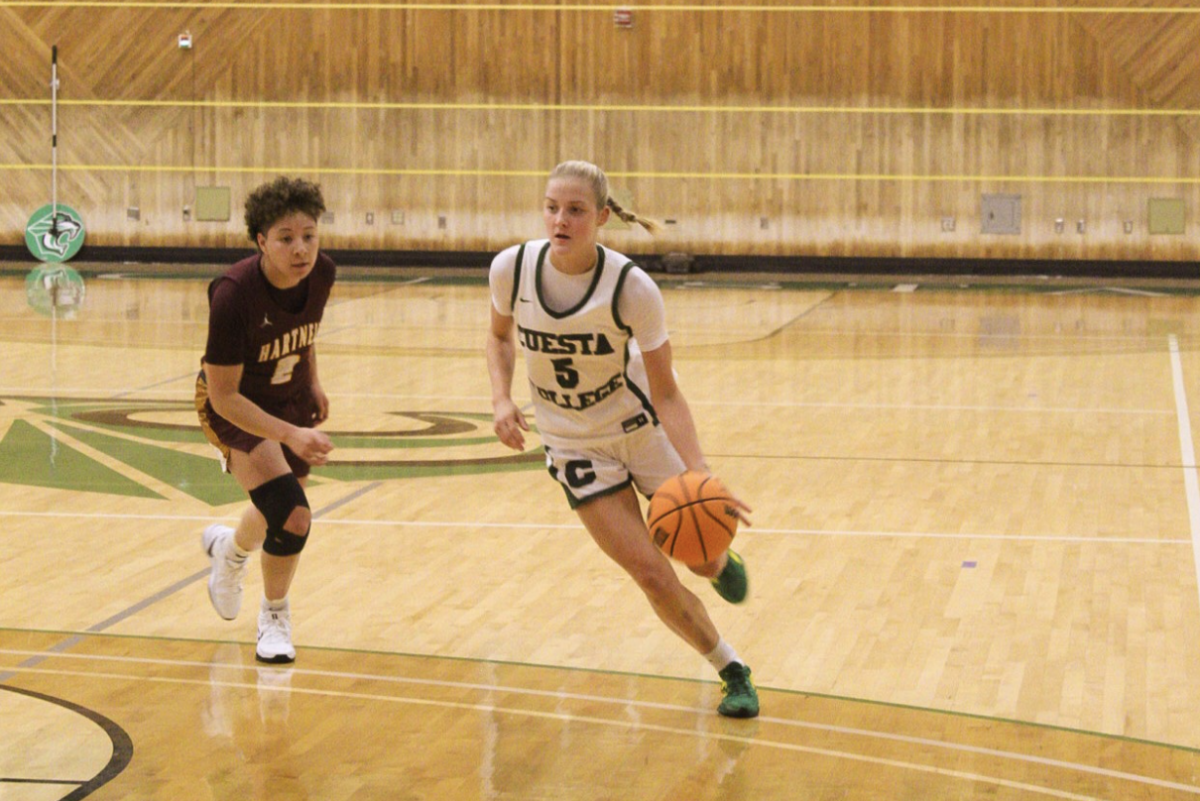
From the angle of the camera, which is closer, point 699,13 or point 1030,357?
point 1030,357

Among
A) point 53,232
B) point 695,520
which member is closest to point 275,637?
point 695,520

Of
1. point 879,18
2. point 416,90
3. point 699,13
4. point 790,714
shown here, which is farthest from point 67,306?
point 790,714

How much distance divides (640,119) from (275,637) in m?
16.2

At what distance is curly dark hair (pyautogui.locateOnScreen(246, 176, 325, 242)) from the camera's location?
14.1 feet

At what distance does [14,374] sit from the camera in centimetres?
1096

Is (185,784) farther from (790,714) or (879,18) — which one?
(879,18)

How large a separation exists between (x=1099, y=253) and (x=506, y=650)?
53.5ft

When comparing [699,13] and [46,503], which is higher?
[699,13]

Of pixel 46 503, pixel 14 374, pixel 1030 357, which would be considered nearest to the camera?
pixel 46 503

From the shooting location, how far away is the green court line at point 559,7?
64.3 ft

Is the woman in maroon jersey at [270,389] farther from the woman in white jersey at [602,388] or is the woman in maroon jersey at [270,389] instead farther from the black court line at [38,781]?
the black court line at [38,781]

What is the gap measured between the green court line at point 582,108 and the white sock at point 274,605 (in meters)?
16.1

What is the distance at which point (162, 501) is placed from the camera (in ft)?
23.0

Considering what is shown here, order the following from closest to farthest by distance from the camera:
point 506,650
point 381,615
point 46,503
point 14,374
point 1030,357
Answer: point 506,650 < point 381,615 < point 46,503 < point 14,374 < point 1030,357
